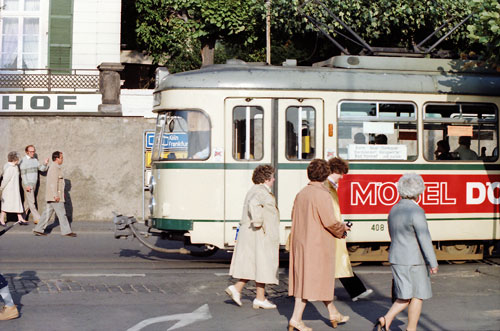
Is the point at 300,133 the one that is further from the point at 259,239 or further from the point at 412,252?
the point at 412,252

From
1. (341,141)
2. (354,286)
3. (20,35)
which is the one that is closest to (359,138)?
(341,141)

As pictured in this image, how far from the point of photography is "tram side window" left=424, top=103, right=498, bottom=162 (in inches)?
501

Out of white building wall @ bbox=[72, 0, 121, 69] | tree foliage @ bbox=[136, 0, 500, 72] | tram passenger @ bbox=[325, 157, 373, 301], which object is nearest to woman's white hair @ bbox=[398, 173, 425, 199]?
tram passenger @ bbox=[325, 157, 373, 301]

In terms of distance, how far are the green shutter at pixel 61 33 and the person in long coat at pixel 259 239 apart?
16241mm

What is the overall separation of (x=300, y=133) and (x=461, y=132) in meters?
2.68

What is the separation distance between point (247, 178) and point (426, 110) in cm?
309

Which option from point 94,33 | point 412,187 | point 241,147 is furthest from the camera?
point 94,33

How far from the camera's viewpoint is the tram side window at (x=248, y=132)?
39.8ft

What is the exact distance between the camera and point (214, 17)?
2720 centimetres

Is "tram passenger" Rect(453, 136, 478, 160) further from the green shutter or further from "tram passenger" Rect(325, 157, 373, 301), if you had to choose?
the green shutter

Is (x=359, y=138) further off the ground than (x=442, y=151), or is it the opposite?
(x=359, y=138)

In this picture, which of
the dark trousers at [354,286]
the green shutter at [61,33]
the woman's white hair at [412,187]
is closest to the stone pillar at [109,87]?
the green shutter at [61,33]

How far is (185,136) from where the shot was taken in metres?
12.2

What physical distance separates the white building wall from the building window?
1.18m
